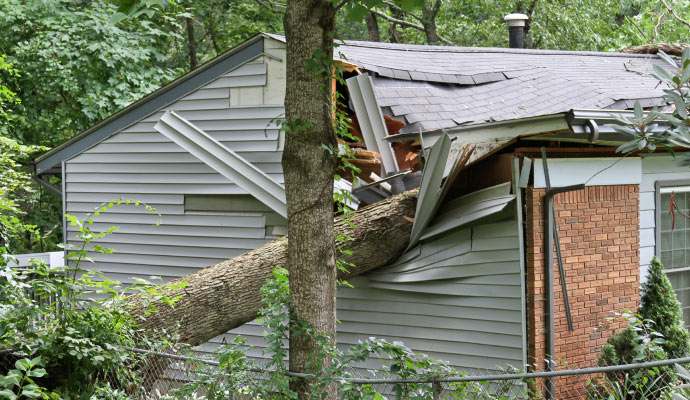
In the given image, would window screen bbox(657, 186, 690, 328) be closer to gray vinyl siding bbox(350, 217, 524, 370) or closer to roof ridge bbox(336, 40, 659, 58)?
gray vinyl siding bbox(350, 217, 524, 370)

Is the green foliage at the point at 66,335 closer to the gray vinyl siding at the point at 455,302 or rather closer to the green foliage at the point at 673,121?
the gray vinyl siding at the point at 455,302

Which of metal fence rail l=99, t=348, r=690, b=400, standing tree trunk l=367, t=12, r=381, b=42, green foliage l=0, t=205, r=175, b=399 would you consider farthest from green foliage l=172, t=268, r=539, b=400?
standing tree trunk l=367, t=12, r=381, b=42

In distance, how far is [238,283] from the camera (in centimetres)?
773

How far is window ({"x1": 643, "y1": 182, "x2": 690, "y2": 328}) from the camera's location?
8750 mm

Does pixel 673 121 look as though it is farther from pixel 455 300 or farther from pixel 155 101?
pixel 155 101

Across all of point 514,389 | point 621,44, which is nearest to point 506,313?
point 514,389

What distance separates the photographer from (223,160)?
948 cm

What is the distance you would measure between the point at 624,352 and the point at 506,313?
1148 millimetres

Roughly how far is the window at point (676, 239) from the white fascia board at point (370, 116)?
3118 mm

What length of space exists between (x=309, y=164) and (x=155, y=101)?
6189 mm

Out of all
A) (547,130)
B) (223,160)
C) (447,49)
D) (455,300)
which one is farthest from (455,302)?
(447,49)

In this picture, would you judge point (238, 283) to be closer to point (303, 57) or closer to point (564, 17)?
point (303, 57)

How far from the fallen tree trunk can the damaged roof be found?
3.79 feet

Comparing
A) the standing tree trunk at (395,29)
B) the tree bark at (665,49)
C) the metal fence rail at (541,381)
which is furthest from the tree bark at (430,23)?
the metal fence rail at (541,381)
